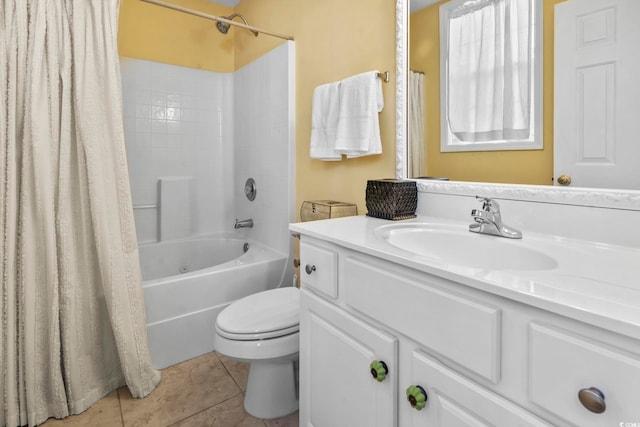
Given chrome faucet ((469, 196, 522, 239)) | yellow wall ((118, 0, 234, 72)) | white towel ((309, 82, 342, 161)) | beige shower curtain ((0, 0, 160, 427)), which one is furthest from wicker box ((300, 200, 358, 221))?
yellow wall ((118, 0, 234, 72))

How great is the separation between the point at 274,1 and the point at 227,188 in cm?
143

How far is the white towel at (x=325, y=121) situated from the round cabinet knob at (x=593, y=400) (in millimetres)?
1341

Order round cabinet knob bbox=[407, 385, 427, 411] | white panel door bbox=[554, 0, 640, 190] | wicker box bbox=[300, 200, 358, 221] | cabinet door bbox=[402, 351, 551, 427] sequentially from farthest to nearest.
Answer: wicker box bbox=[300, 200, 358, 221], white panel door bbox=[554, 0, 640, 190], round cabinet knob bbox=[407, 385, 427, 411], cabinet door bbox=[402, 351, 551, 427]

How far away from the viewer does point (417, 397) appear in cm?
75

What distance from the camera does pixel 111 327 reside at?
1.58m

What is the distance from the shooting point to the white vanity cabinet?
0.50m

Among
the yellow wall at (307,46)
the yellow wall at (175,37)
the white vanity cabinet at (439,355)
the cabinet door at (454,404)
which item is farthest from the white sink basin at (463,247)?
the yellow wall at (175,37)

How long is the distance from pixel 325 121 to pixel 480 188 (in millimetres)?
864

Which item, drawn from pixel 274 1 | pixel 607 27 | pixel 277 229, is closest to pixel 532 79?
pixel 607 27

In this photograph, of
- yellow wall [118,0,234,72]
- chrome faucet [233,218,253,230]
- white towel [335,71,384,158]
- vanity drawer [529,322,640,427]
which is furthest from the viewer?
chrome faucet [233,218,253,230]

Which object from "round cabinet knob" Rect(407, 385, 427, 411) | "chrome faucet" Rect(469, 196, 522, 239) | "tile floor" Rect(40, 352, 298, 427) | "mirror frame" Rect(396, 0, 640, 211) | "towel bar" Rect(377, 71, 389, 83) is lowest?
"tile floor" Rect(40, 352, 298, 427)

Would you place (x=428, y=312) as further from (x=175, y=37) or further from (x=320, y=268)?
(x=175, y=37)

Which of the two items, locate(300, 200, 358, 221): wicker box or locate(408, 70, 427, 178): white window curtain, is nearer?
locate(408, 70, 427, 178): white window curtain

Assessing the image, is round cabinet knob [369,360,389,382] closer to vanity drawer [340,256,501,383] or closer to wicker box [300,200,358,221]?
vanity drawer [340,256,501,383]
